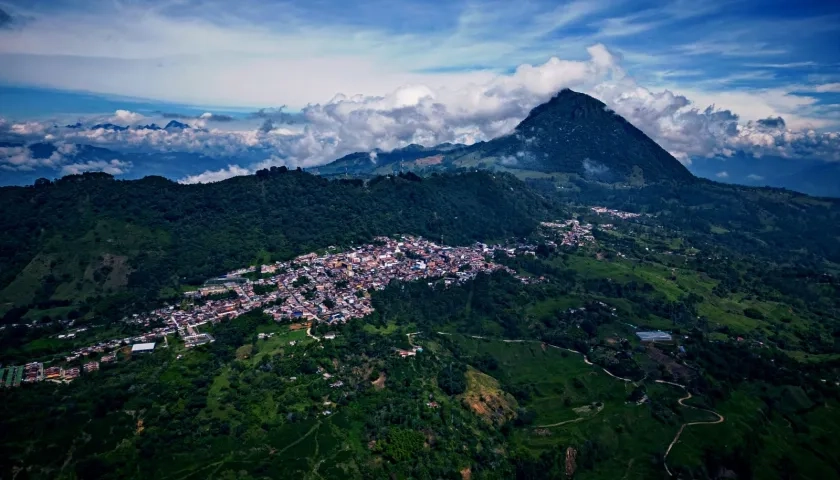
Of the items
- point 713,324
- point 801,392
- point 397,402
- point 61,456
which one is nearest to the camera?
point 61,456

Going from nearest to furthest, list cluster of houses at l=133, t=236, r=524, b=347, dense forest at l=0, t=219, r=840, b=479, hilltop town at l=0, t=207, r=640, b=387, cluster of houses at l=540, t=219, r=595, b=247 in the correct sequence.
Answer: dense forest at l=0, t=219, r=840, b=479 → hilltop town at l=0, t=207, r=640, b=387 → cluster of houses at l=133, t=236, r=524, b=347 → cluster of houses at l=540, t=219, r=595, b=247

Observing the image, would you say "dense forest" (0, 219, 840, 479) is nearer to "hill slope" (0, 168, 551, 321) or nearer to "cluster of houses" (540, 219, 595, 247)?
"hill slope" (0, 168, 551, 321)

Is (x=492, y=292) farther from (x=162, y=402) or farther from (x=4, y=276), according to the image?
(x=4, y=276)

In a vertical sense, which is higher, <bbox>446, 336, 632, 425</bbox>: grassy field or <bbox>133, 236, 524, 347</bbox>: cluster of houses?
<bbox>133, 236, 524, 347</bbox>: cluster of houses

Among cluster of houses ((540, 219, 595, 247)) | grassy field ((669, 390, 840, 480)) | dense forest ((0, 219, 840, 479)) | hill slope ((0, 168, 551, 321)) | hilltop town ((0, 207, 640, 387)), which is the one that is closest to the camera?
dense forest ((0, 219, 840, 479))

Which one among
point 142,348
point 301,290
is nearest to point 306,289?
point 301,290

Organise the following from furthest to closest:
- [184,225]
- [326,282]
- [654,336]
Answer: [184,225] < [326,282] < [654,336]

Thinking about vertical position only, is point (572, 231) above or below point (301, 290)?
above

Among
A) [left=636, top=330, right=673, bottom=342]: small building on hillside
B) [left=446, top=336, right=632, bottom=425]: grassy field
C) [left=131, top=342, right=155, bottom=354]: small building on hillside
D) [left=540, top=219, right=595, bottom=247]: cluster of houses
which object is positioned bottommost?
[left=446, top=336, right=632, bottom=425]: grassy field

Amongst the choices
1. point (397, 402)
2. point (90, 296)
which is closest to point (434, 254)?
point (397, 402)

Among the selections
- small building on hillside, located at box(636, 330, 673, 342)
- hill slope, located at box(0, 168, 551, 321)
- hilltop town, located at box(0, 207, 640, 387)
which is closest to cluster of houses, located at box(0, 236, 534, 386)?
hilltop town, located at box(0, 207, 640, 387)

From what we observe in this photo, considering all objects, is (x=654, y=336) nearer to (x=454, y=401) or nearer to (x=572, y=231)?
(x=454, y=401)
